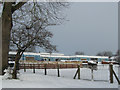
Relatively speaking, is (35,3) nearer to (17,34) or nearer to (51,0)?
(51,0)

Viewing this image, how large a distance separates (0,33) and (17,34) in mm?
6077

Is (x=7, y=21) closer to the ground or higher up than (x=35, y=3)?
closer to the ground

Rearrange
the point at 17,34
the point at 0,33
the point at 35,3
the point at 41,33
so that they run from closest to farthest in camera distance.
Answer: the point at 0,33 < the point at 35,3 < the point at 41,33 < the point at 17,34

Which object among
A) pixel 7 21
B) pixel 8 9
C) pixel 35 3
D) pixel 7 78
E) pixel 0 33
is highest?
pixel 35 3

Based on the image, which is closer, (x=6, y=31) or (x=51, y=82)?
(x=51, y=82)

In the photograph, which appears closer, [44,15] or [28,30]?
[44,15]

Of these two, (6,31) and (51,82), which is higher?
(6,31)

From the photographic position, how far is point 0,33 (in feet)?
32.0

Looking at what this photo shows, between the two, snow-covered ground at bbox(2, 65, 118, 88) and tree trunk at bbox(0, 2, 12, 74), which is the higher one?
tree trunk at bbox(0, 2, 12, 74)

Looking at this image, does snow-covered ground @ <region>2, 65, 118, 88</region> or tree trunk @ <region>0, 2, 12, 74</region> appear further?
tree trunk @ <region>0, 2, 12, 74</region>

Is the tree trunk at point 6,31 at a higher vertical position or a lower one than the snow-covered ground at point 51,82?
higher

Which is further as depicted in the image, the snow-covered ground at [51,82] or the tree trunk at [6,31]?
the tree trunk at [6,31]

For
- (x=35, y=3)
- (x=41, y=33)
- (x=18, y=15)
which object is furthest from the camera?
(x=18, y=15)

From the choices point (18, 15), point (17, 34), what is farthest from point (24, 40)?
point (18, 15)
